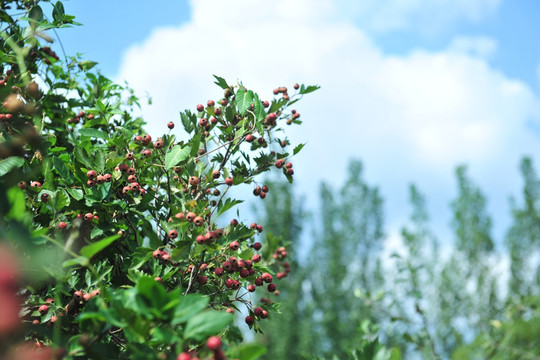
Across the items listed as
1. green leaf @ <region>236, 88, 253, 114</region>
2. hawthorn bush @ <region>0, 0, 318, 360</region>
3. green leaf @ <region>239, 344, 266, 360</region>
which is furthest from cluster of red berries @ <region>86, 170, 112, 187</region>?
green leaf @ <region>239, 344, 266, 360</region>

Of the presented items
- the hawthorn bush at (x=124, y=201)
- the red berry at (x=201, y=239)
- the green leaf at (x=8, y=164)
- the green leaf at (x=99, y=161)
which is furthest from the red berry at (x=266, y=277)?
the green leaf at (x=8, y=164)

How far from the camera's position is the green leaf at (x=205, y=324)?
1055 millimetres

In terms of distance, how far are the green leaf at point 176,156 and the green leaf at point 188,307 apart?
0.93 meters

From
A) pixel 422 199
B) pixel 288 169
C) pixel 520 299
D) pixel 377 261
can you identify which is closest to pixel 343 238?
pixel 377 261

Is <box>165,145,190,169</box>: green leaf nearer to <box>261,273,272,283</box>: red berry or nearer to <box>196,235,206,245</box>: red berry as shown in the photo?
<box>196,235,206,245</box>: red berry

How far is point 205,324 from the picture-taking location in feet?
3.49

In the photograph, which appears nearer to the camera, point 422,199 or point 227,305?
point 227,305

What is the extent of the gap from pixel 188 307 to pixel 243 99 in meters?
1.24

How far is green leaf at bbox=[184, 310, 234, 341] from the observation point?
1.05 m

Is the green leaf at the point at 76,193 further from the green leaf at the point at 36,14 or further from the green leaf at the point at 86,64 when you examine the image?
the green leaf at the point at 86,64

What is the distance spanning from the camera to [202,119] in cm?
230

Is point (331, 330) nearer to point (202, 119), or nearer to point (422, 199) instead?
point (422, 199)

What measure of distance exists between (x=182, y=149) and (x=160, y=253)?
445 millimetres

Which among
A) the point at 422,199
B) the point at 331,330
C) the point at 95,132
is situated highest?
the point at 422,199
